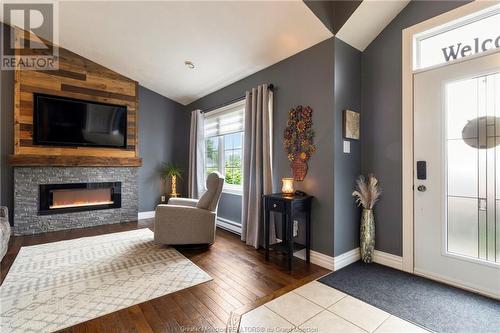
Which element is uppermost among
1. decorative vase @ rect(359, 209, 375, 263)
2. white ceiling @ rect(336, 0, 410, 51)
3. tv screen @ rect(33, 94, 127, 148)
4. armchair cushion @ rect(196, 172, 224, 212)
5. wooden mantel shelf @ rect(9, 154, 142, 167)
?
white ceiling @ rect(336, 0, 410, 51)

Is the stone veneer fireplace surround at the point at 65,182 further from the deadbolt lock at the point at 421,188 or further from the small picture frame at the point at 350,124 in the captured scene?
the deadbolt lock at the point at 421,188

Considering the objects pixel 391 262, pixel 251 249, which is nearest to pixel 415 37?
pixel 391 262

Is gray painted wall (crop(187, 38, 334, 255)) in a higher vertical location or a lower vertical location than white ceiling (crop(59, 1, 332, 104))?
lower

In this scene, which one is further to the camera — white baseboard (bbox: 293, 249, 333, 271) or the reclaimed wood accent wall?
the reclaimed wood accent wall

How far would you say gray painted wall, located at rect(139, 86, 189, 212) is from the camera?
200 inches

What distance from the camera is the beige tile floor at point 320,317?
1663 mm

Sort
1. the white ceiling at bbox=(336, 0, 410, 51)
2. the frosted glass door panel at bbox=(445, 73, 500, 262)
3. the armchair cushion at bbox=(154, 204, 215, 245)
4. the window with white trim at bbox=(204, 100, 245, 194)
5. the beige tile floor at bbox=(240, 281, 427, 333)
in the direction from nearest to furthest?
the beige tile floor at bbox=(240, 281, 427, 333) → the frosted glass door panel at bbox=(445, 73, 500, 262) → the white ceiling at bbox=(336, 0, 410, 51) → the armchair cushion at bbox=(154, 204, 215, 245) → the window with white trim at bbox=(204, 100, 245, 194)

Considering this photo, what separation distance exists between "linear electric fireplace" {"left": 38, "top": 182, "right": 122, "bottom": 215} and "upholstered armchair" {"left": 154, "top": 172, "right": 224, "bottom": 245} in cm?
206

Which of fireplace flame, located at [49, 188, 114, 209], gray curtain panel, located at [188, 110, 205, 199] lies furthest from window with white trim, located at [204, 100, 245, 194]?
fireplace flame, located at [49, 188, 114, 209]

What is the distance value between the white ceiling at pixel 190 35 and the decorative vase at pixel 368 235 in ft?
6.87

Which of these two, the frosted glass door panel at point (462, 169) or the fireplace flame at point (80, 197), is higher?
the frosted glass door panel at point (462, 169)

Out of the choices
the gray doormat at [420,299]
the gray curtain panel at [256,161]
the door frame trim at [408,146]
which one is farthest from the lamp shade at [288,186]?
the door frame trim at [408,146]

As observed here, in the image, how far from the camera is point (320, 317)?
5.84 feet

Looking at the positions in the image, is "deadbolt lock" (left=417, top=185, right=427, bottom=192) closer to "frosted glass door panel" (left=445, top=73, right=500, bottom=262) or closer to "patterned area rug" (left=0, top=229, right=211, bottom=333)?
"frosted glass door panel" (left=445, top=73, right=500, bottom=262)
